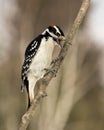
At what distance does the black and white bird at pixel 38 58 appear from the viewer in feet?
17.1

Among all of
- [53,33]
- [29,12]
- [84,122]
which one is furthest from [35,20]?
[53,33]

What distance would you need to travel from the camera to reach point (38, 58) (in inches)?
212

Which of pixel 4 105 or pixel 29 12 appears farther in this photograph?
pixel 4 105

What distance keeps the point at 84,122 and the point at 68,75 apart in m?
4.10

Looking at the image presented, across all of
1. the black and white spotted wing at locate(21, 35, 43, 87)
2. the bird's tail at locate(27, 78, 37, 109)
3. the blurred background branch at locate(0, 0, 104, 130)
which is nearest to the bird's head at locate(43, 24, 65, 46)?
the black and white spotted wing at locate(21, 35, 43, 87)

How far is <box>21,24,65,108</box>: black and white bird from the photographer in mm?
5227

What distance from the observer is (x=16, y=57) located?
13867mm

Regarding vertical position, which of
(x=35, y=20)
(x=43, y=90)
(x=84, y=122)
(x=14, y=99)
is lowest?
(x=84, y=122)

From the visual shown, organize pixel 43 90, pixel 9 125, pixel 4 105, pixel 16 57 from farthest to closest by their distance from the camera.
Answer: pixel 16 57 < pixel 4 105 < pixel 9 125 < pixel 43 90

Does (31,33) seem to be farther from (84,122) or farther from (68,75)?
(84,122)

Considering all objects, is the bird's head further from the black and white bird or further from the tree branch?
the tree branch

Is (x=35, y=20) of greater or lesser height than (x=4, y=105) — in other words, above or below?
above

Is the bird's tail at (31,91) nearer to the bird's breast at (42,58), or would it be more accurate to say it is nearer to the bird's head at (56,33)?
the bird's breast at (42,58)

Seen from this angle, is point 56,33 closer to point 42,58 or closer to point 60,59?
point 42,58
